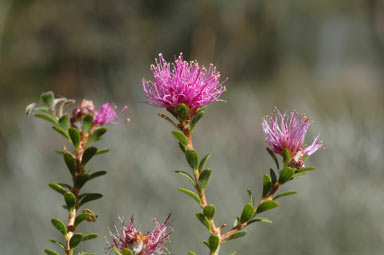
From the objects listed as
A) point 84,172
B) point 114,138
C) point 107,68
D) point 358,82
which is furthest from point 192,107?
point 358,82

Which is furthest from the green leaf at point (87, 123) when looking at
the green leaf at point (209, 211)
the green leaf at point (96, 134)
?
the green leaf at point (209, 211)

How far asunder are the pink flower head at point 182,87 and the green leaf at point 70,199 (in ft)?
0.36

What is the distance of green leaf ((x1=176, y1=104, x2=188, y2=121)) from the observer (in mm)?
391

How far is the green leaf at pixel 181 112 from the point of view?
39 centimetres

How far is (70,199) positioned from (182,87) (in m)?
0.14

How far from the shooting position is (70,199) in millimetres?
368

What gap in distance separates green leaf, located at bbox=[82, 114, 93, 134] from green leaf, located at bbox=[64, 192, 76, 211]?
0.07 m

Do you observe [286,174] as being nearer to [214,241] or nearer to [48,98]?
[214,241]

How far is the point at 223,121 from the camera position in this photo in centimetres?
387

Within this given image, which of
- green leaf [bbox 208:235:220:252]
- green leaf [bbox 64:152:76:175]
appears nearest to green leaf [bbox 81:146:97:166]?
green leaf [bbox 64:152:76:175]

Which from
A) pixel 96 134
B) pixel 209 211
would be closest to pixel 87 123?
pixel 96 134

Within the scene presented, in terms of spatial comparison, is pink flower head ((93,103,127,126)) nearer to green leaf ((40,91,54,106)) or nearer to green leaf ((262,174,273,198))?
green leaf ((40,91,54,106))

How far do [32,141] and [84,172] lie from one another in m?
2.51

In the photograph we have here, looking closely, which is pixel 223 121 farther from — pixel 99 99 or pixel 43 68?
pixel 43 68
